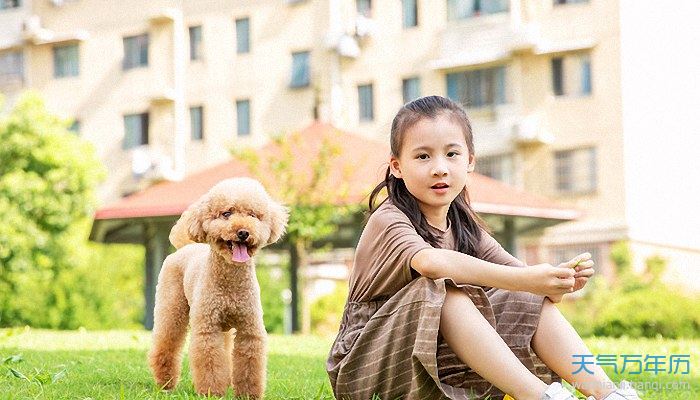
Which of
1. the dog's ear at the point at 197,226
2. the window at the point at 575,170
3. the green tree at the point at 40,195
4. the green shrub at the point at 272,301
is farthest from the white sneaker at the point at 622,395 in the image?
the window at the point at 575,170

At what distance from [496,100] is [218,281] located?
65.6 ft

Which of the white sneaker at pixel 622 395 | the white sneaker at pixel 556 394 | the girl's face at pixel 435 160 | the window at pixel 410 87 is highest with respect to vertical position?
the window at pixel 410 87

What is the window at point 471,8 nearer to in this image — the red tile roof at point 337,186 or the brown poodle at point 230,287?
the red tile roof at point 337,186

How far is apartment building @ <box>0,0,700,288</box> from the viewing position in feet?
75.0

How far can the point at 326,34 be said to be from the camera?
86.6 feet

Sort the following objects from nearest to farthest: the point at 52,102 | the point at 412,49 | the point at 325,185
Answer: the point at 325,185 < the point at 412,49 < the point at 52,102

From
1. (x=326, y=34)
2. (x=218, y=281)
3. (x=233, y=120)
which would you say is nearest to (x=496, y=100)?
(x=326, y=34)

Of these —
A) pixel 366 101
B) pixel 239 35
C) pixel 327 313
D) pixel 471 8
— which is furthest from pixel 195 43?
pixel 327 313

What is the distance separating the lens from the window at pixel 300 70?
88.6ft

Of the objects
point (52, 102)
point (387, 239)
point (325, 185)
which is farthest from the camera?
point (52, 102)

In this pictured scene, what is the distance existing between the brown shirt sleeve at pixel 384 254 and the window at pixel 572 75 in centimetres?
1981

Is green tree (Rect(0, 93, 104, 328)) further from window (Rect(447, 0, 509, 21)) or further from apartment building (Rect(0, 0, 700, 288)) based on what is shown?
window (Rect(447, 0, 509, 21))

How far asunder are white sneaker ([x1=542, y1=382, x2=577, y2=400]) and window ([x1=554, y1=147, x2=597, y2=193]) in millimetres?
20045

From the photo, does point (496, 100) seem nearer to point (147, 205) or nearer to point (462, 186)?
point (147, 205)
